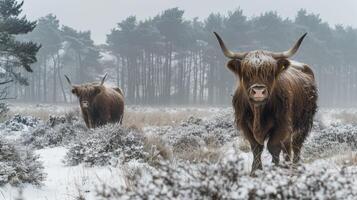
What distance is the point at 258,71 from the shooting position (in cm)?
544

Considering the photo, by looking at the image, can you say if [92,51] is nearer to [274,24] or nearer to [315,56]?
[274,24]

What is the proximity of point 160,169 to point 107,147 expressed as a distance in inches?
198

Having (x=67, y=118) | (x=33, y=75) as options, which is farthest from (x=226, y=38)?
(x=67, y=118)

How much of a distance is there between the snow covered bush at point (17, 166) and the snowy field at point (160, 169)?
0.4 inches

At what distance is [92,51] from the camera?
59000 mm

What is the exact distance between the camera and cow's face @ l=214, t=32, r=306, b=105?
5.30 m

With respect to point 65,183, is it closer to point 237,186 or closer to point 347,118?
point 237,186

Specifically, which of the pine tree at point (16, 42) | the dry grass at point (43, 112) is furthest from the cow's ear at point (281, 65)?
the pine tree at point (16, 42)

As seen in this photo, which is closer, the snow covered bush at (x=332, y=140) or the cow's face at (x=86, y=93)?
the snow covered bush at (x=332, y=140)

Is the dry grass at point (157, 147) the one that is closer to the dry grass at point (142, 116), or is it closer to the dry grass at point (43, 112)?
the dry grass at point (142, 116)

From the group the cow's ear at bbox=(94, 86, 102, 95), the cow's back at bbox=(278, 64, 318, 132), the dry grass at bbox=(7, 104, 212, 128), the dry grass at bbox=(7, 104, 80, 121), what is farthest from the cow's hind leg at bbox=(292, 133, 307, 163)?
the dry grass at bbox=(7, 104, 80, 121)

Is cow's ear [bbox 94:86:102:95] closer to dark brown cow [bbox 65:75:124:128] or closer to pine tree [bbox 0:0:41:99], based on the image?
dark brown cow [bbox 65:75:124:128]

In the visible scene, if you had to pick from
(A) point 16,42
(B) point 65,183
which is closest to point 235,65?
(B) point 65,183

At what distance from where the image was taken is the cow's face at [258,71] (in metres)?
5.30
